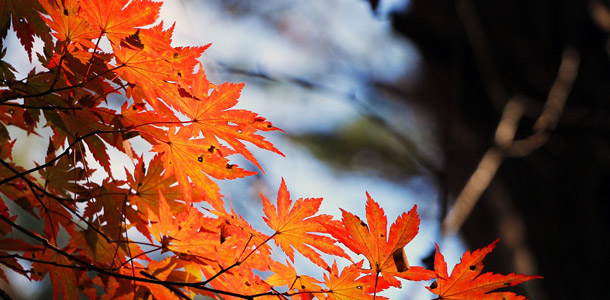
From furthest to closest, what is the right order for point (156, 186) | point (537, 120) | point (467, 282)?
point (537, 120), point (156, 186), point (467, 282)

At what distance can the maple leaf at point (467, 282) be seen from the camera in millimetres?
484

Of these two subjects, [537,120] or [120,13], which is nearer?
[120,13]

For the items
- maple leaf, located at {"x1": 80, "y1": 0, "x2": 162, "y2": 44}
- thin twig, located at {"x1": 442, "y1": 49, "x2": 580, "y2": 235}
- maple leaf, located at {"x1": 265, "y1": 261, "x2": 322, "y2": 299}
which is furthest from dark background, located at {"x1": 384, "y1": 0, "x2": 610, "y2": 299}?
maple leaf, located at {"x1": 80, "y1": 0, "x2": 162, "y2": 44}

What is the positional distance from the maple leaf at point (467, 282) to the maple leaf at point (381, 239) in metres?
0.02

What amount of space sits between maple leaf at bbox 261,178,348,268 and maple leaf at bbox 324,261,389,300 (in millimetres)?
29

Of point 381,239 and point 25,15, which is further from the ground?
point 25,15

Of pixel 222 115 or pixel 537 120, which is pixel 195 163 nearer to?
pixel 222 115

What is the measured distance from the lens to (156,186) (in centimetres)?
60

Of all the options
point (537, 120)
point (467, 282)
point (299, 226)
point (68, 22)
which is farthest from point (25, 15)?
point (537, 120)

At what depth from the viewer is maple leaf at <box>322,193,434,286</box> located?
48 cm

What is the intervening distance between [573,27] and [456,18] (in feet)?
1.48

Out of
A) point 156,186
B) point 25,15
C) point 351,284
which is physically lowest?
point 351,284

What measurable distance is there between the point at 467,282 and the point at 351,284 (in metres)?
0.12

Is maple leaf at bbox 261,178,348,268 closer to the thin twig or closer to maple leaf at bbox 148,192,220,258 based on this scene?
maple leaf at bbox 148,192,220,258
